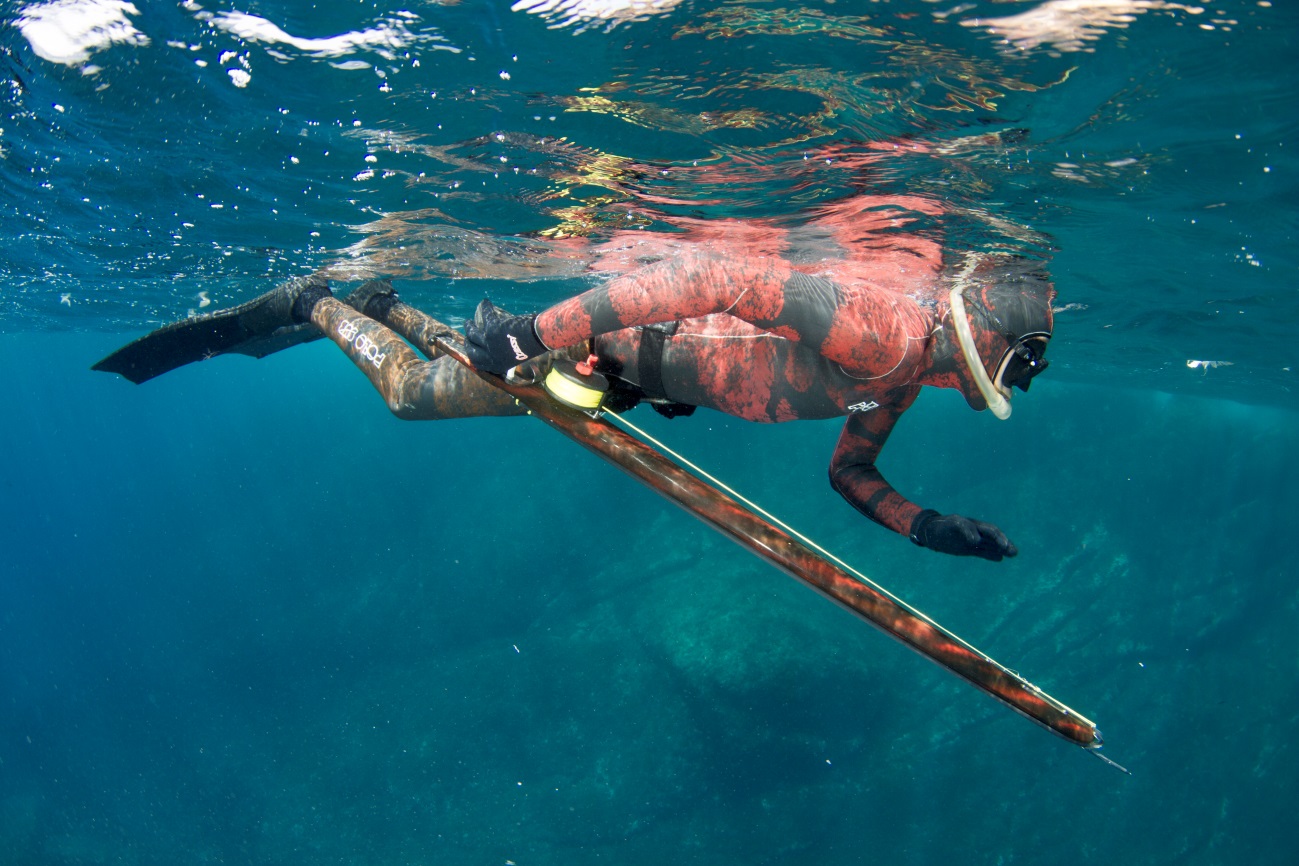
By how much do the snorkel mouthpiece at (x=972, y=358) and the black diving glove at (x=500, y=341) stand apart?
7.53ft

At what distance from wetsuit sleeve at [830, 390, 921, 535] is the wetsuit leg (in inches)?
104

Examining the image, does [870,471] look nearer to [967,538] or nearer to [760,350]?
[967,538]

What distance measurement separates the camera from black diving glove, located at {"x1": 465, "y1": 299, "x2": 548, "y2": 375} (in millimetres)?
3459

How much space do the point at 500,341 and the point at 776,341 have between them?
169 centimetres

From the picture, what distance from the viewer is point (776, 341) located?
3.99 metres

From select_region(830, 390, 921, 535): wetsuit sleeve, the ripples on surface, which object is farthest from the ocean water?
select_region(830, 390, 921, 535): wetsuit sleeve

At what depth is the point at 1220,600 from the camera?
23.6 m

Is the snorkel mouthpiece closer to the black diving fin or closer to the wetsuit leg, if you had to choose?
the wetsuit leg

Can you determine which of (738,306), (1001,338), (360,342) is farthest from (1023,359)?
(360,342)

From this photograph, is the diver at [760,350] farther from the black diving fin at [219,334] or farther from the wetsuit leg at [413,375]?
the black diving fin at [219,334]

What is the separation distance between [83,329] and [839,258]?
115 feet

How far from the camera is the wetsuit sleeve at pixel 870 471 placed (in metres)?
4.68

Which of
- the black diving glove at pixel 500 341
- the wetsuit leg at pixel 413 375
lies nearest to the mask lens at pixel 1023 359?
the black diving glove at pixel 500 341

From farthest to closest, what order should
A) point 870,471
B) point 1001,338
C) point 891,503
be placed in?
point 870,471 → point 891,503 → point 1001,338
